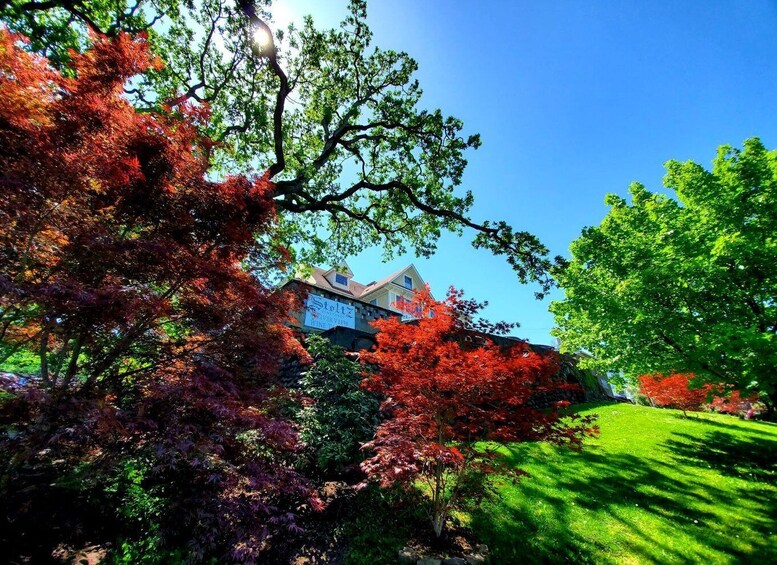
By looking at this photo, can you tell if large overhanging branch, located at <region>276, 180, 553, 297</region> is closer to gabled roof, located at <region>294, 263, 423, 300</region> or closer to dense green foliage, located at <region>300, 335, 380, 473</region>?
dense green foliage, located at <region>300, 335, 380, 473</region>

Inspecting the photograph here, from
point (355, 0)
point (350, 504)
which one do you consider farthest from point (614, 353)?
point (355, 0)

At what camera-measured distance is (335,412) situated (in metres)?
6.52

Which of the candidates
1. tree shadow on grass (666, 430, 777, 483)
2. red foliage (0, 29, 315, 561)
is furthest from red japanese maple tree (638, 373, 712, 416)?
red foliage (0, 29, 315, 561)

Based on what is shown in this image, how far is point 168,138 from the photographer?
3.38m

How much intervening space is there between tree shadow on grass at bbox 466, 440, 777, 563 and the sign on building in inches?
377

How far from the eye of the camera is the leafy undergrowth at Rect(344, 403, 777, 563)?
4277 mm

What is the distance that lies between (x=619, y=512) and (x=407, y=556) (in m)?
4.10

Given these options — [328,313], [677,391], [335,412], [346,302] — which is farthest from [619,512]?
[677,391]

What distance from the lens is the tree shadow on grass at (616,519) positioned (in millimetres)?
4270

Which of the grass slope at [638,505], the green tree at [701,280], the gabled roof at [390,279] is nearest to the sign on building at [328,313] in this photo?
the grass slope at [638,505]

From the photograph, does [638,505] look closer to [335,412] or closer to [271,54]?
[335,412]

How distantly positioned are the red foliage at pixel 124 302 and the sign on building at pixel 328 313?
362 inches

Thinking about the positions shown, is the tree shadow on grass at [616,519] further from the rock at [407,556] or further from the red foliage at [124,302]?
the red foliage at [124,302]

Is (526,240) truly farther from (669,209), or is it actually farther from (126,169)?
(126,169)
